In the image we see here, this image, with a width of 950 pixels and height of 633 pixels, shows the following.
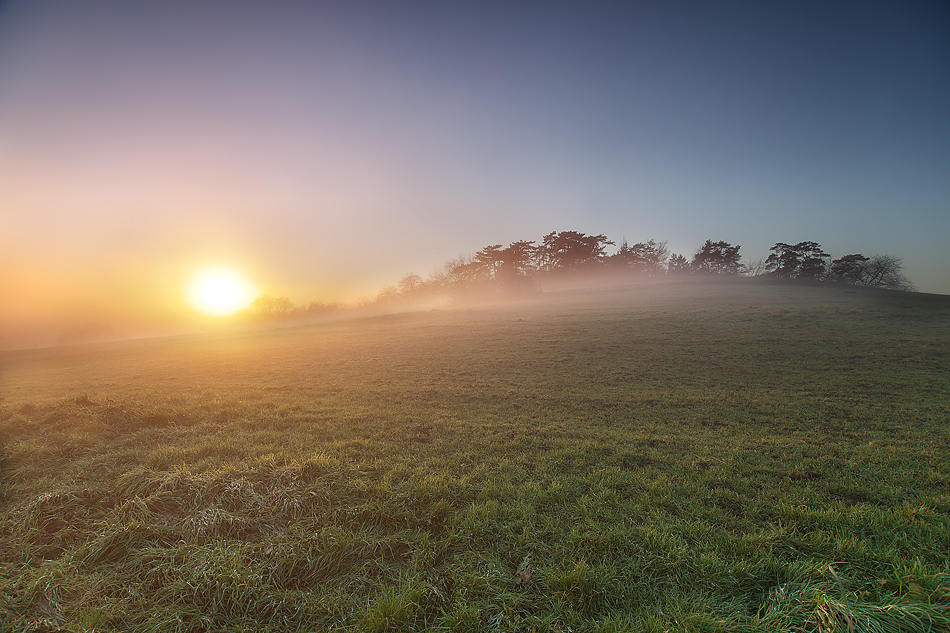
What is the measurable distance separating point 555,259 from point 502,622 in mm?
89224

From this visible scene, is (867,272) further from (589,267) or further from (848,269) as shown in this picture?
(589,267)

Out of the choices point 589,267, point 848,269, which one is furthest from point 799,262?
point 589,267

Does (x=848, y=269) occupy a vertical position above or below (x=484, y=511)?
above

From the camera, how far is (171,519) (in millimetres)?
4910

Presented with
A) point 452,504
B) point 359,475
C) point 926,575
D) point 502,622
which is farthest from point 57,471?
point 926,575

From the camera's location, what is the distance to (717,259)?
91.9m

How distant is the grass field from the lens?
3.60 metres

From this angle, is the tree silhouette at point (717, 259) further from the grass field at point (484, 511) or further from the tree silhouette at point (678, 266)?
the grass field at point (484, 511)

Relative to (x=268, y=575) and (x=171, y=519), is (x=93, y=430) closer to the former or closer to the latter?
(x=171, y=519)

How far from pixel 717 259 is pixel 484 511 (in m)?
109

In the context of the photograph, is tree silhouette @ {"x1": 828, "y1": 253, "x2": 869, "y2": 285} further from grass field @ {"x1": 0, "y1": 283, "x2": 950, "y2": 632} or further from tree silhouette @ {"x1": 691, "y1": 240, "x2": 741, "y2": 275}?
grass field @ {"x1": 0, "y1": 283, "x2": 950, "y2": 632}

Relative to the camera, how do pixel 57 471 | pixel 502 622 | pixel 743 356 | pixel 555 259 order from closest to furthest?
pixel 502 622
pixel 57 471
pixel 743 356
pixel 555 259

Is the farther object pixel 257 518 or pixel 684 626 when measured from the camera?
pixel 257 518

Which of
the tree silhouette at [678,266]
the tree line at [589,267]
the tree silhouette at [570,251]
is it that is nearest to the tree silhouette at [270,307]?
the tree line at [589,267]
